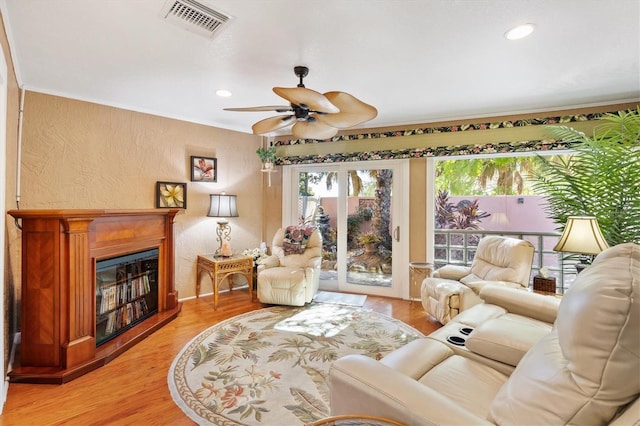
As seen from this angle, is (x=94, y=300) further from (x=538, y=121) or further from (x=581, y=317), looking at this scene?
(x=538, y=121)

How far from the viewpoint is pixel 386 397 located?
100 cm

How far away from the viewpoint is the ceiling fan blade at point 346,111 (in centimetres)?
204

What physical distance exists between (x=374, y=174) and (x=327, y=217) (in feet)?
3.16

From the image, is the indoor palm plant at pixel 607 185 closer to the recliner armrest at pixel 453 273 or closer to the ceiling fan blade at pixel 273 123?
the recliner armrest at pixel 453 273

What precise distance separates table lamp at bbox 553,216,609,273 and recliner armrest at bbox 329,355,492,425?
1.89m

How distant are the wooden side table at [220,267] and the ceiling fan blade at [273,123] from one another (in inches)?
70.5

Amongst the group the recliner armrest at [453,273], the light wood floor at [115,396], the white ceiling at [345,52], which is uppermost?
the white ceiling at [345,52]

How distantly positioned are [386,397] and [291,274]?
275 centimetres

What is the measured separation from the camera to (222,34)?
6.79 ft

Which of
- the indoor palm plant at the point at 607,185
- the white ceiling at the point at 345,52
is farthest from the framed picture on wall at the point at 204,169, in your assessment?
the indoor palm plant at the point at 607,185

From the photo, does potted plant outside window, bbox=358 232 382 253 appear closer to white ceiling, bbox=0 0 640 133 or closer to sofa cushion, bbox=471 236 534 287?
sofa cushion, bbox=471 236 534 287

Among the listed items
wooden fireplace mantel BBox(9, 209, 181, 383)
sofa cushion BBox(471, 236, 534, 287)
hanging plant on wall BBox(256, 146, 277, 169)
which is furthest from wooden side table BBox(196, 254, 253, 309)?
sofa cushion BBox(471, 236, 534, 287)

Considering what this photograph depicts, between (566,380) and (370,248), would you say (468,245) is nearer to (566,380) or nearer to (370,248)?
(370,248)

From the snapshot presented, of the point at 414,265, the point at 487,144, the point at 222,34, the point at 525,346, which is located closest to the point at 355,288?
the point at 414,265
